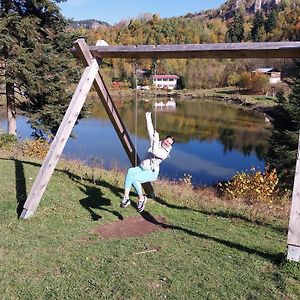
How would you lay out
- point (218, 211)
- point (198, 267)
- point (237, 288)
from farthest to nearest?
point (218, 211) < point (198, 267) < point (237, 288)

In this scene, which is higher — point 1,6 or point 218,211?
point 1,6

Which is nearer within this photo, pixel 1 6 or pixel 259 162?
pixel 1 6

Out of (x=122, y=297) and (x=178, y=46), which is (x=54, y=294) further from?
(x=178, y=46)

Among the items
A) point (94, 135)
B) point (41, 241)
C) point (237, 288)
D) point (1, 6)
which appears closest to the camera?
point (237, 288)

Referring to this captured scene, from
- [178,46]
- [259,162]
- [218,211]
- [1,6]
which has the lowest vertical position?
[259,162]

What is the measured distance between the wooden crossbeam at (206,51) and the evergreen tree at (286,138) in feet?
48.4

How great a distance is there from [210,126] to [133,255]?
125 feet

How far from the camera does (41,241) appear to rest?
253 inches

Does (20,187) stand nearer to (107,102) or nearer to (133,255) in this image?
(107,102)

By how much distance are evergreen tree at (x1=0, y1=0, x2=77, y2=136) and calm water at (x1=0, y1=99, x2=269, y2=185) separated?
250 centimetres

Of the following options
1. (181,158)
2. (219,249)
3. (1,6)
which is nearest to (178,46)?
(219,249)

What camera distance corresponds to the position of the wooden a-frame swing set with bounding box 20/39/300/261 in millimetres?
5731

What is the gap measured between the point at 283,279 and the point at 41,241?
369 centimetres

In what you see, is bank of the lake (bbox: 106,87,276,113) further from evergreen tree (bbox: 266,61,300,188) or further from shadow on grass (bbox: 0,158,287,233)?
shadow on grass (bbox: 0,158,287,233)
